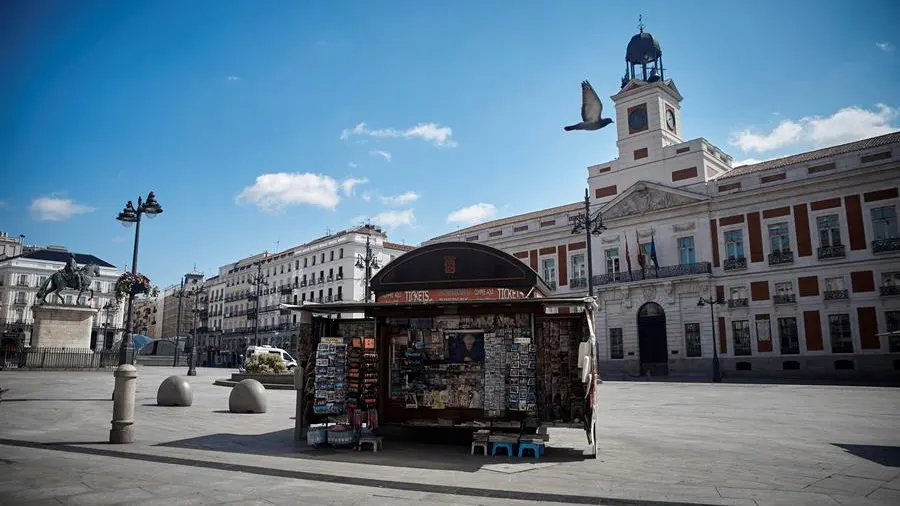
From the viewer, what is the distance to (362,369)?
11039mm

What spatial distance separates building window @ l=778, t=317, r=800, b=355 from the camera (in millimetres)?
37844

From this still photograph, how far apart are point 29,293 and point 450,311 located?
92.0 metres

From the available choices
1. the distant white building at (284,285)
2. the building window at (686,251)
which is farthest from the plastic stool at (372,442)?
the distant white building at (284,285)

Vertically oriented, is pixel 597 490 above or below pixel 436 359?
below

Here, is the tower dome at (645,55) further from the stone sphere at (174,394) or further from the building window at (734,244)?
the stone sphere at (174,394)

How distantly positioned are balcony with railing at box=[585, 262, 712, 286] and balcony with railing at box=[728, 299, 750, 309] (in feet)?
8.48

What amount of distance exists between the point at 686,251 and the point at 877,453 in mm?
36403

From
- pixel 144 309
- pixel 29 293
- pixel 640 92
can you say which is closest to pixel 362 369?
pixel 640 92

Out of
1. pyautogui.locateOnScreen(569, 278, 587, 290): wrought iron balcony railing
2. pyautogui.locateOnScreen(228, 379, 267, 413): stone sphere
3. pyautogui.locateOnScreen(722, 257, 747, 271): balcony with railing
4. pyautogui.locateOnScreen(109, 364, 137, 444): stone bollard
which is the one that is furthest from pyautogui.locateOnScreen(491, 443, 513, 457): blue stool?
pyautogui.locateOnScreen(569, 278, 587, 290): wrought iron balcony railing

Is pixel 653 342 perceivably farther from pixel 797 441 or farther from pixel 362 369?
pixel 362 369

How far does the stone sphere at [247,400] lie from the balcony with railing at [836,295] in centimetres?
3594

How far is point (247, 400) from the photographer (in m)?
15.6

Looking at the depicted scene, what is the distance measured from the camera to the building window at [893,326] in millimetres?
34125

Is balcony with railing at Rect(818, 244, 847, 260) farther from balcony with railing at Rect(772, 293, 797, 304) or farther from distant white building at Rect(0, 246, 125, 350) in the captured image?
distant white building at Rect(0, 246, 125, 350)
